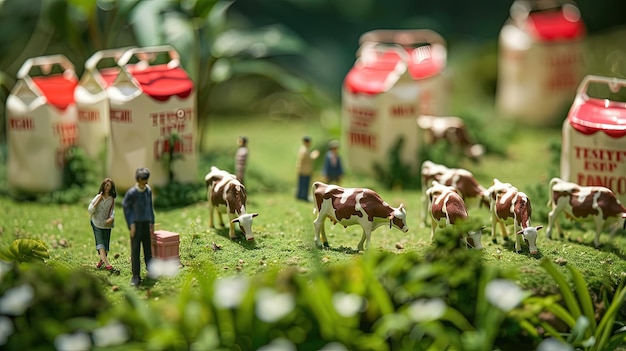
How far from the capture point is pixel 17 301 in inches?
205

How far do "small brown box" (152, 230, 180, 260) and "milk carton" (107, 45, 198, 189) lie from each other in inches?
70.9

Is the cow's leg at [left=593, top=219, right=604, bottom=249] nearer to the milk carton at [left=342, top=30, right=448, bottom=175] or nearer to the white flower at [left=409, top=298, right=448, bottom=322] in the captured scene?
the white flower at [left=409, top=298, right=448, bottom=322]

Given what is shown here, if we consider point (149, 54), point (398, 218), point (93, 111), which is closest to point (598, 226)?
point (398, 218)

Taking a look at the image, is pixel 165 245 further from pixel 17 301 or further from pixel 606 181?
pixel 606 181

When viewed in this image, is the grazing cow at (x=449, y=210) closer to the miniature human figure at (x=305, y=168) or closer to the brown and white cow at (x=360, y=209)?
the brown and white cow at (x=360, y=209)

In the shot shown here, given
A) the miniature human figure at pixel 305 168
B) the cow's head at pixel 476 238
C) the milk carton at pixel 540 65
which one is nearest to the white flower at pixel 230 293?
the cow's head at pixel 476 238

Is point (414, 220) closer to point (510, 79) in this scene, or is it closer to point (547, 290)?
point (547, 290)

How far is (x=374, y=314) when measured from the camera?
5.59 m

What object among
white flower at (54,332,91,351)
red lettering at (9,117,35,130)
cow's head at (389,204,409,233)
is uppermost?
red lettering at (9,117,35,130)

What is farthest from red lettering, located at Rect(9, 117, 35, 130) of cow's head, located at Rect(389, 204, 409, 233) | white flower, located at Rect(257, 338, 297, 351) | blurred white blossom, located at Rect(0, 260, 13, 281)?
white flower, located at Rect(257, 338, 297, 351)

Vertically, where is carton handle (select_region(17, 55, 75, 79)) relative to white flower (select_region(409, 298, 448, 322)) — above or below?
above

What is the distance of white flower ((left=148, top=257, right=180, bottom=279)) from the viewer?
225 inches

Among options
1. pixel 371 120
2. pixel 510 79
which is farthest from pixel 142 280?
pixel 510 79

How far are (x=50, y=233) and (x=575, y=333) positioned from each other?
4353 mm
